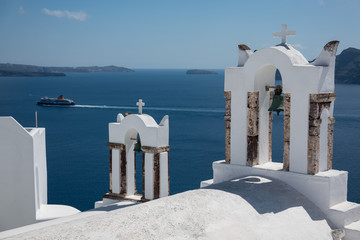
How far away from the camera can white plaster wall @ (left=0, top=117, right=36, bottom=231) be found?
13.8 metres

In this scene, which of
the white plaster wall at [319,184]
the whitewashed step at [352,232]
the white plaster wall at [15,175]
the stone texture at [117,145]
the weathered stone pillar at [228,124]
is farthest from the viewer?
the white plaster wall at [15,175]

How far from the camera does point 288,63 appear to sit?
880cm

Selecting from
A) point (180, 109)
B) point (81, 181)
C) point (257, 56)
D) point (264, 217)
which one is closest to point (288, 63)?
point (257, 56)

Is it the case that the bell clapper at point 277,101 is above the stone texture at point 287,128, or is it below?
above

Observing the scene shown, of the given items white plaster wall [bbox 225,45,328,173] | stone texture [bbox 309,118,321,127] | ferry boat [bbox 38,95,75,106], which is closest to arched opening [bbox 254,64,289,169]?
white plaster wall [bbox 225,45,328,173]

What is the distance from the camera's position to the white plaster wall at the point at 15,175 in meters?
13.8

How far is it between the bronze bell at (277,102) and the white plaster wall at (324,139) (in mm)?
901

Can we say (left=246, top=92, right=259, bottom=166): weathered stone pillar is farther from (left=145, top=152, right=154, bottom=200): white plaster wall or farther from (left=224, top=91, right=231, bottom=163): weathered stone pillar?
(left=145, top=152, right=154, bottom=200): white plaster wall

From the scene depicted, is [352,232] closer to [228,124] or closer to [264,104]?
[264,104]

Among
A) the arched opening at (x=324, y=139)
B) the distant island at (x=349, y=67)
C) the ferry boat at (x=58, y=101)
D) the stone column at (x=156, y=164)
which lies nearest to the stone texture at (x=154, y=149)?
A: the stone column at (x=156, y=164)

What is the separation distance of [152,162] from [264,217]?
168 inches

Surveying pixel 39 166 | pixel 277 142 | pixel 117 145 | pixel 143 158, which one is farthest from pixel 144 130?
pixel 277 142

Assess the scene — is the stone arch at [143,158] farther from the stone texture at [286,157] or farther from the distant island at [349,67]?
the distant island at [349,67]

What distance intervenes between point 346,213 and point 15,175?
9.92 metres
